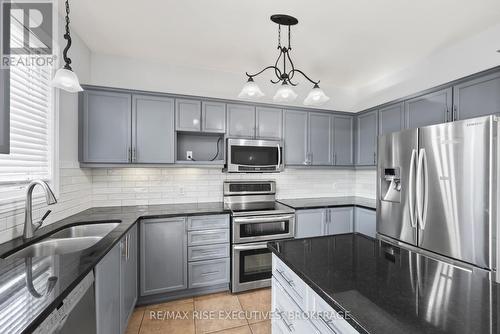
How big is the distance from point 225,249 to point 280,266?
137 cm

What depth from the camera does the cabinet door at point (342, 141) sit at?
3.41 meters

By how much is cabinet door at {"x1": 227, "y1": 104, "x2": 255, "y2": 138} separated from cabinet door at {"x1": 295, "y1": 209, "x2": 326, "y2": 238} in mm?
1194

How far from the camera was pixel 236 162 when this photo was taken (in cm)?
290

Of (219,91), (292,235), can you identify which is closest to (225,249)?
(292,235)

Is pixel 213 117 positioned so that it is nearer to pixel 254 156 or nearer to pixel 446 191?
pixel 254 156

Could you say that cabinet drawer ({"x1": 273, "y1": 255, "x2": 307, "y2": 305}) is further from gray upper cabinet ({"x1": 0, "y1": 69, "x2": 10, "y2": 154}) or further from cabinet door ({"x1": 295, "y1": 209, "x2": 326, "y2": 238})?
gray upper cabinet ({"x1": 0, "y1": 69, "x2": 10, "y2": 154})

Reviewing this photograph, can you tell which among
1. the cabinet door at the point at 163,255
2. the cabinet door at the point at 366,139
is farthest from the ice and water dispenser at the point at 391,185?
the cabinet door at the point at 163,255

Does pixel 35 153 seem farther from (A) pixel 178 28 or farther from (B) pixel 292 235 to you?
(B) pixel 292 235

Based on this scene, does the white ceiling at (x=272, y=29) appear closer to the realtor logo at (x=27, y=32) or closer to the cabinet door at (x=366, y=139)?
the realtor logo at (x=27, y=32)

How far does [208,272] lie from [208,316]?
17.0 inches

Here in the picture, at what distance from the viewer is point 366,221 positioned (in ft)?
9.73

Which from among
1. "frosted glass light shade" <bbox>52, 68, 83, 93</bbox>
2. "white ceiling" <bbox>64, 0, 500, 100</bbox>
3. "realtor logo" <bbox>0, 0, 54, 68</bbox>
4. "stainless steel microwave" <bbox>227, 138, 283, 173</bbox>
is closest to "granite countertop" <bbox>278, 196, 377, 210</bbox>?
"stainless steel microwave" <bbox>227, 138, 283, 173</bbox>

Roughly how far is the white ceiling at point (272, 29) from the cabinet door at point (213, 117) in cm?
58

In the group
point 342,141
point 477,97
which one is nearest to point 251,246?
point 342,141
